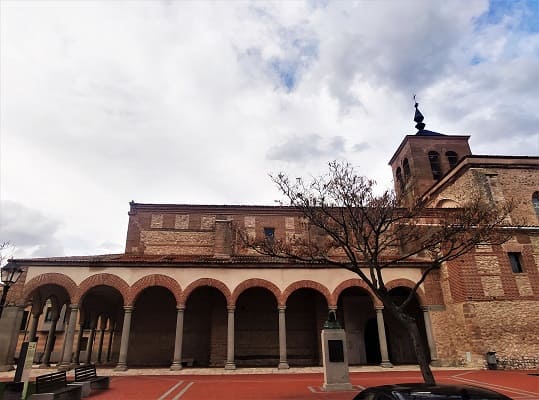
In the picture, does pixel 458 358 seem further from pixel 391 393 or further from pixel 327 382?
pixel 391 393

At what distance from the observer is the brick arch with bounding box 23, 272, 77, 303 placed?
1622cm

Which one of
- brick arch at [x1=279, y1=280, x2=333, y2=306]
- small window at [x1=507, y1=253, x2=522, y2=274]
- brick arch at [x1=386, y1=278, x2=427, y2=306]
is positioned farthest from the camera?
small window at [x1=507, y1=253, x2=522, y2=274]

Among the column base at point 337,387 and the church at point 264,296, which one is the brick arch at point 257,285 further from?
the column base at point 337,387

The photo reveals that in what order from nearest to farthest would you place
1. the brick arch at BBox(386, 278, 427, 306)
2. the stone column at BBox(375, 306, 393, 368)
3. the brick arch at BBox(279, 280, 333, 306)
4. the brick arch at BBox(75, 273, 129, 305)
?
1. the stone column at BBox(375, 306, 393, 368)
2. the brick arch at BBox(75, 273, 129, 305)
3. the brick arch at BBox(279, 280, 333, 306)
4. the brick arch at BBox(386, 278, 427, 306)

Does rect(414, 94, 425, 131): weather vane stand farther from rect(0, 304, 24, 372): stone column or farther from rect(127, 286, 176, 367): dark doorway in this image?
rect(0, 304, 24, 372): stone column

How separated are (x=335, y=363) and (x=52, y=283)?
14142 millimetres

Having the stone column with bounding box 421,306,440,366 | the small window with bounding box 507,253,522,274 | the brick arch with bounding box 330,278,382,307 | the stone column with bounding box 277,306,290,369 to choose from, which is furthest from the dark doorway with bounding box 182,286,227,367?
the small window with bounding box 507,253,522,274

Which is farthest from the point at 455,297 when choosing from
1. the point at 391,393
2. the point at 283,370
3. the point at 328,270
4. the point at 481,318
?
the point at 391,393

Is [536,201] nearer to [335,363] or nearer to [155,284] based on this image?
[335,363]

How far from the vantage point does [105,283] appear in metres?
16.7

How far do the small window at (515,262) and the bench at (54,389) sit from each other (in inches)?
797

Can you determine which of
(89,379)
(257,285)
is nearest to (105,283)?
(89,379)

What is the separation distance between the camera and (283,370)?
15.6m

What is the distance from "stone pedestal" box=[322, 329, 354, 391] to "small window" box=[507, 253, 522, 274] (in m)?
12.6
